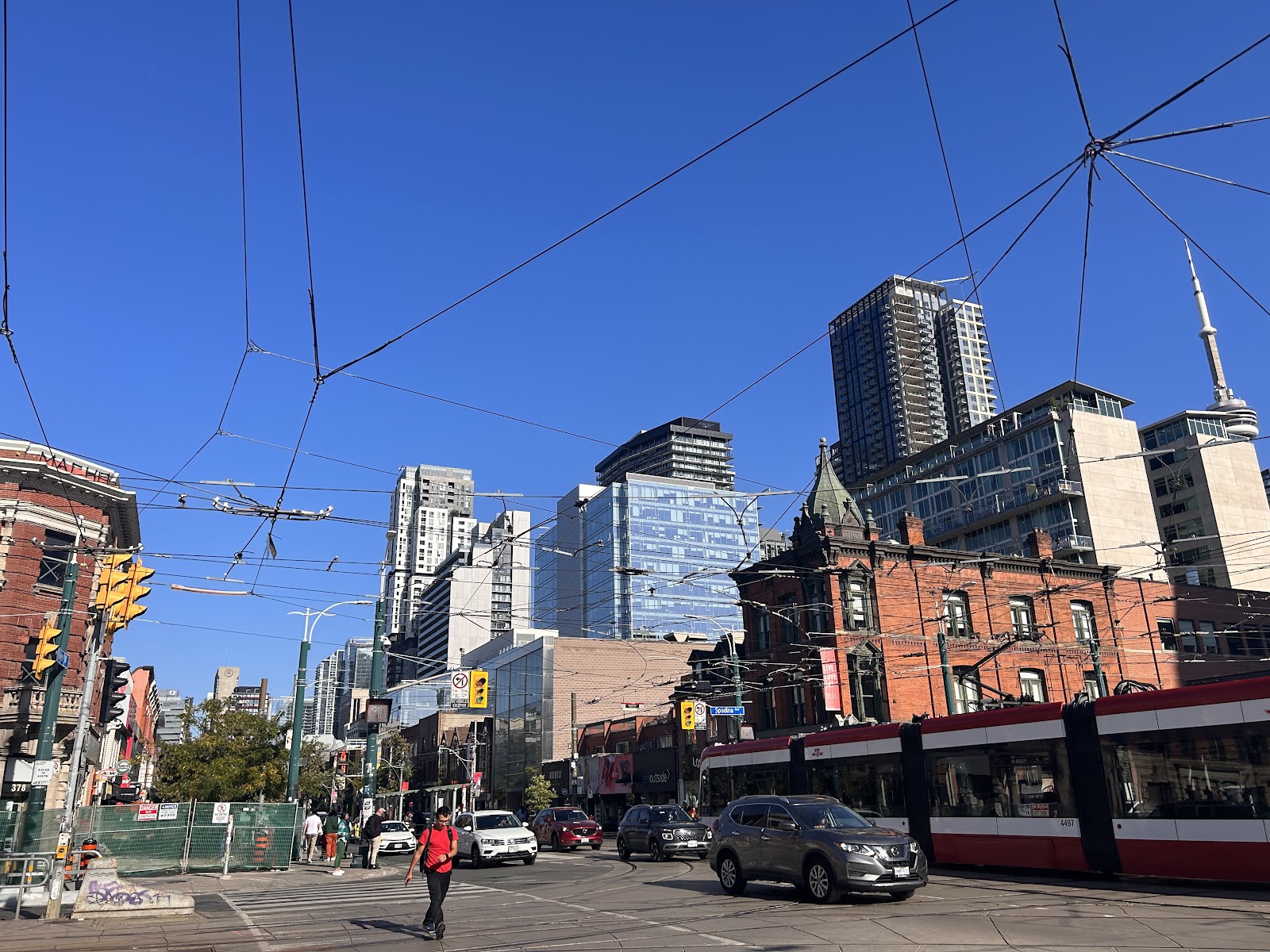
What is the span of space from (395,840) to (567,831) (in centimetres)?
682

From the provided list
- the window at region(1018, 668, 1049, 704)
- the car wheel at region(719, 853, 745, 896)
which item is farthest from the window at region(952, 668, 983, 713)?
the car wheel at region(719, 853, 745, 896)

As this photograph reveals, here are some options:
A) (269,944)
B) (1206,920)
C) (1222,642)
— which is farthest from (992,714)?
(1222,642)

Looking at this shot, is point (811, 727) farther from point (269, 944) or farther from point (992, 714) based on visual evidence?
point (269, 944)

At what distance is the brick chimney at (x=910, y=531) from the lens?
47188 millimetres

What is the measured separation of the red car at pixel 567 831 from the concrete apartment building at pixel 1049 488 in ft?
147

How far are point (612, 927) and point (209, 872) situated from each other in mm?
19636

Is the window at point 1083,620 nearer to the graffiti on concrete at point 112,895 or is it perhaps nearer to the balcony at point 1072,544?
the balcony at point 1072,544

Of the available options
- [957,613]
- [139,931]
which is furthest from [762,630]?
[139,931]

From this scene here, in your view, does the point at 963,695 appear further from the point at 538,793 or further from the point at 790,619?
the point at 538,793

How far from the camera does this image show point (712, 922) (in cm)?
1339

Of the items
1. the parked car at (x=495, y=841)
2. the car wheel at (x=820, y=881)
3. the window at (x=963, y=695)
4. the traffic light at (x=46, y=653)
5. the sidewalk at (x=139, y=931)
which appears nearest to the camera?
the sidewalk at (x=139, y=931)

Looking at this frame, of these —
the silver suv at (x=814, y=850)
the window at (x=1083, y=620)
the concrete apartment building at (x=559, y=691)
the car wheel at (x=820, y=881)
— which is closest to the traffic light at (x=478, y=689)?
the silver suv at (x=814, y=850)

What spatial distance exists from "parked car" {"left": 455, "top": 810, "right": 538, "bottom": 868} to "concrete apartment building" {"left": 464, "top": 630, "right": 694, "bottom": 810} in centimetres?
4718

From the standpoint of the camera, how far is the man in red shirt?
42.0ft
